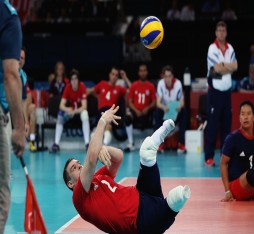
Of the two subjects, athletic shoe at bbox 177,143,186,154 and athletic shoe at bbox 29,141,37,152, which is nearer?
athletic shoe at bbox 177,143,186,154

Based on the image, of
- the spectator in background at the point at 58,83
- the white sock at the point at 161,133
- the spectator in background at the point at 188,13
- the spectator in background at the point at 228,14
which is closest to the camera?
the white sock at the point at 161,133

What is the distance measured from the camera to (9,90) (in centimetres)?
538

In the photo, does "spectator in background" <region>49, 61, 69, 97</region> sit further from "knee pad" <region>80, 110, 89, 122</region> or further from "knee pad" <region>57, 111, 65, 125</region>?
"knee pad" <region>80, 110, 89, 122</region>

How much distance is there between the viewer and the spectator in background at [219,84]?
13.0 m

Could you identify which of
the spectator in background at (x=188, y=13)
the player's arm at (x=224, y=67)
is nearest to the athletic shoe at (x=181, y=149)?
the player's arm at (x=224, y=67)

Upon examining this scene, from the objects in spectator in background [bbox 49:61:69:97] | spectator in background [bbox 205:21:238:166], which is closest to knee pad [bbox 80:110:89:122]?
spectator in background [bbox 49:61:69:97]

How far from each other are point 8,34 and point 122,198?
6.99 ft

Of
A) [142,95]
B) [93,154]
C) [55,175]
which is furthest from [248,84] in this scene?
[93,154]

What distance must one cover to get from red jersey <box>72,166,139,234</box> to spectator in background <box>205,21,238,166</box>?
624cm

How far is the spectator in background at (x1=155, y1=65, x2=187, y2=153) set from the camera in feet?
51.2

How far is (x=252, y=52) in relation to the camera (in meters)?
18.4

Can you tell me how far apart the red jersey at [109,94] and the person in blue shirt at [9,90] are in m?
10.5

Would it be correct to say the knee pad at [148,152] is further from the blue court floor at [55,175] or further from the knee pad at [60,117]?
the knee pad at [60,117]

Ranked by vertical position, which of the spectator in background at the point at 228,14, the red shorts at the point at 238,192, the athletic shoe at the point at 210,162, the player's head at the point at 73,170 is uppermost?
the spectator in background at the point at 228,14
